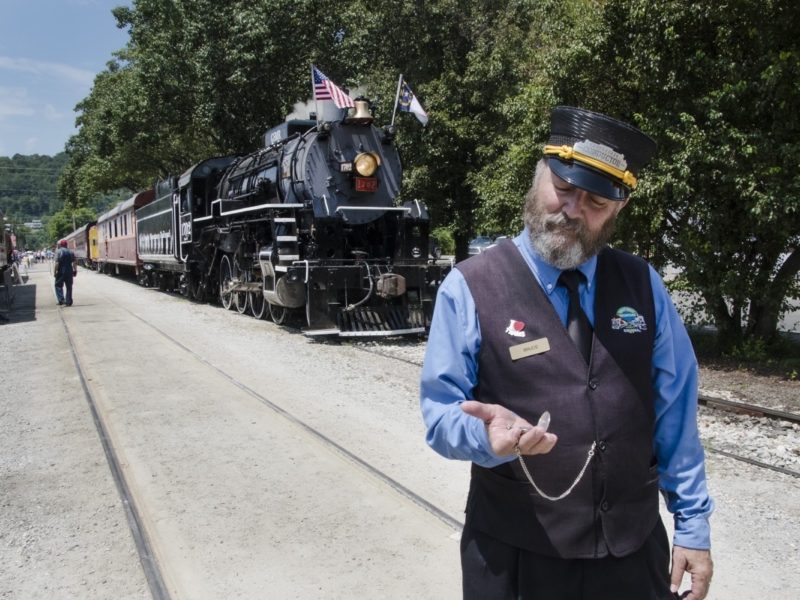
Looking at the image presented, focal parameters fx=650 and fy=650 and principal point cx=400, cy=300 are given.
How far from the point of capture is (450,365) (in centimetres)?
174

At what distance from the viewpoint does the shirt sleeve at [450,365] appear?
169 centimetres

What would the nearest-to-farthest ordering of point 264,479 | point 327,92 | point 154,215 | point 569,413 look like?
point 569,413
point 264,479
point 327,92
point 154,215

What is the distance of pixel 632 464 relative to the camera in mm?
1739

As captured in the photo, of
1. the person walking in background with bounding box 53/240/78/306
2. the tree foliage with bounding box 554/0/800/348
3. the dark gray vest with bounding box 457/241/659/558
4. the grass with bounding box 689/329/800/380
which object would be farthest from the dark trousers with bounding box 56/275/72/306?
the dark gray vest with bounding box 457/241/659/558

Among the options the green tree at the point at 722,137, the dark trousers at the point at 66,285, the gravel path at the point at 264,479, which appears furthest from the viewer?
the dark trousers at the point at 66,285

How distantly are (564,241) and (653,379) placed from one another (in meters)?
0.50

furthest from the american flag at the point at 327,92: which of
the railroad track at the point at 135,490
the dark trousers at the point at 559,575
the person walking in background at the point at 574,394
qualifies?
the dark trousers at the point at 559,575

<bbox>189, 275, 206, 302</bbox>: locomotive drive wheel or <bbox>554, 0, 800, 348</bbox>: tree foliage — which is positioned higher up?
<bbox>554, 0, 800, 348</bbox>: tree foliage

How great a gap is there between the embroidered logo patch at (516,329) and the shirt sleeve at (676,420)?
441 millimetres

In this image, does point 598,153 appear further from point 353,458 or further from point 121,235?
point 121,235

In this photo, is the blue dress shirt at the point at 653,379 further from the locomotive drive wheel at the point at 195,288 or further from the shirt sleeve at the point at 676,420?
the locomotive drive wheel at the point at 195,288

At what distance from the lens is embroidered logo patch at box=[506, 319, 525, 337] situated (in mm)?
1694

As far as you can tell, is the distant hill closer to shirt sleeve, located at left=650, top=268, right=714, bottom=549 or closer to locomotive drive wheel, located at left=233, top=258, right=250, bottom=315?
locomotive drive wheel, located at left=233, top=258, right=250, bottom=315

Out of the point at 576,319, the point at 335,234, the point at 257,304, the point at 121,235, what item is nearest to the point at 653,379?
the point at 576,319
